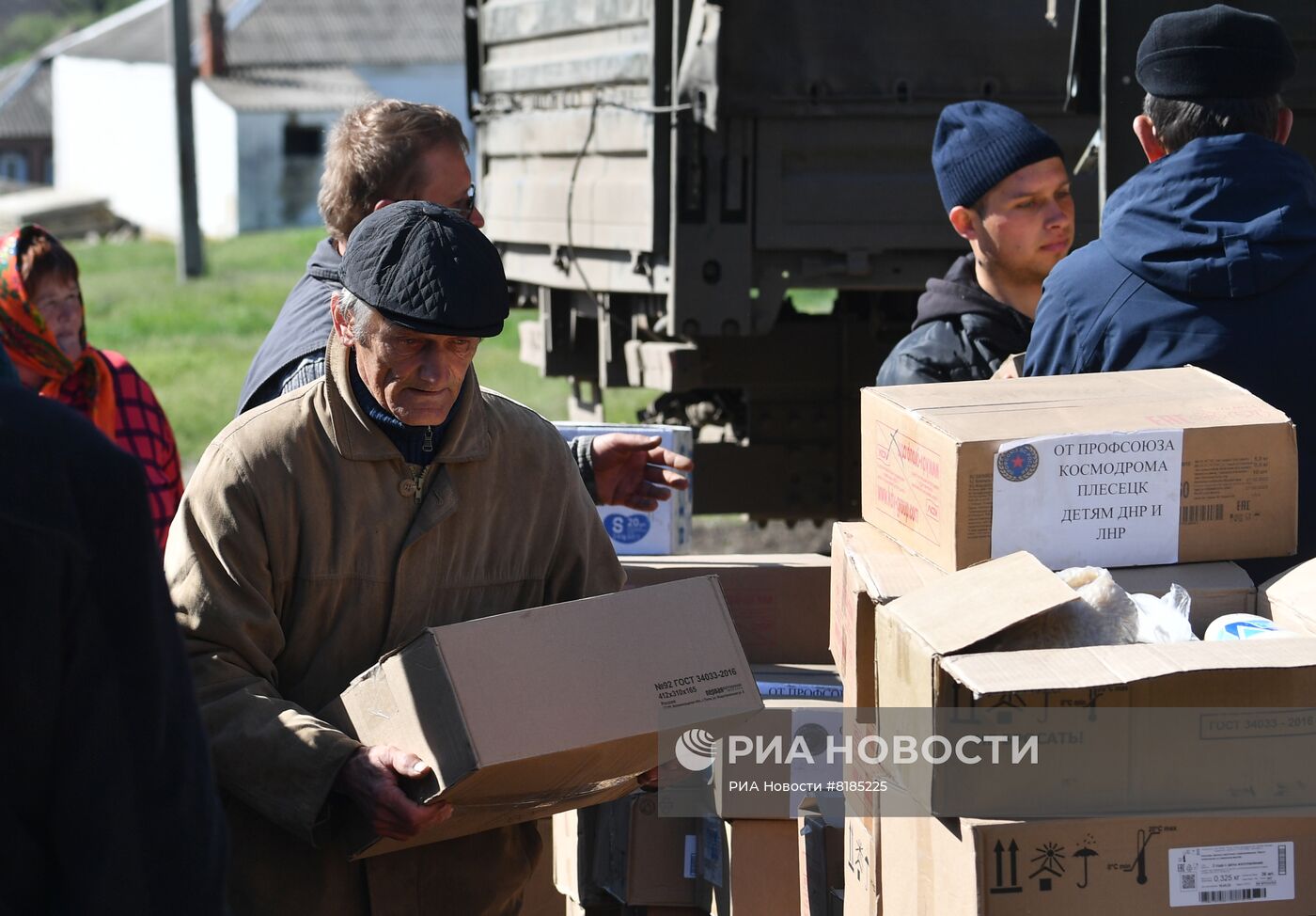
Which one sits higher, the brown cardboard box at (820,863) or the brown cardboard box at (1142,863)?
the brown cardboard box at (1142,863)

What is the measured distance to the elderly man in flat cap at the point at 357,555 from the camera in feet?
7.39

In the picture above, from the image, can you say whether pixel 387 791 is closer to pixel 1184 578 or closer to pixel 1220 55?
pixel 1184 578

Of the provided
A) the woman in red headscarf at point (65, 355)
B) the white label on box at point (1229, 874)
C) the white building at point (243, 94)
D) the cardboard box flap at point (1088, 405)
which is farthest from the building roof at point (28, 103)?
the white label on box at point (1229, 874)

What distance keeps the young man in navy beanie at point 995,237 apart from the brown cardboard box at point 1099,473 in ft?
2.73

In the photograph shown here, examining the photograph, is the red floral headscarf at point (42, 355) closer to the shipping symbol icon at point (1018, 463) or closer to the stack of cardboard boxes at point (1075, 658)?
the stack of cardboard boxes at point (1075, 658)

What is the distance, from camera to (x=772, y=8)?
5270mm

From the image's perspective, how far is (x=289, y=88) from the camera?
3619 cm

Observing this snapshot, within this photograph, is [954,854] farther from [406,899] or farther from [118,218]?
[118,218]

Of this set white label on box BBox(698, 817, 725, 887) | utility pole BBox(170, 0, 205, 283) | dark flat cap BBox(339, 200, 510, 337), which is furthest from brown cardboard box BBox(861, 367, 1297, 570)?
utility pole BBox(170, 0, 205, 283)

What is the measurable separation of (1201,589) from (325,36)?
128ft

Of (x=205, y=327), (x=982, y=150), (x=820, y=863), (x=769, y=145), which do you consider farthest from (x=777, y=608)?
(x=205, y=327)

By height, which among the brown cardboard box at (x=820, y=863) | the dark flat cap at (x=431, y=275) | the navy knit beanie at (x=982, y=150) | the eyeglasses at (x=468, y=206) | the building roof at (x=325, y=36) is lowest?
the brown cardboard box at (x=820, y=863)

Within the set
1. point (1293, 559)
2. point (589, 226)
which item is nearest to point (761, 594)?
point (1293, 559)

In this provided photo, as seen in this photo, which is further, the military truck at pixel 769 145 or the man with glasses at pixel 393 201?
the military truck at pixel 769 145
